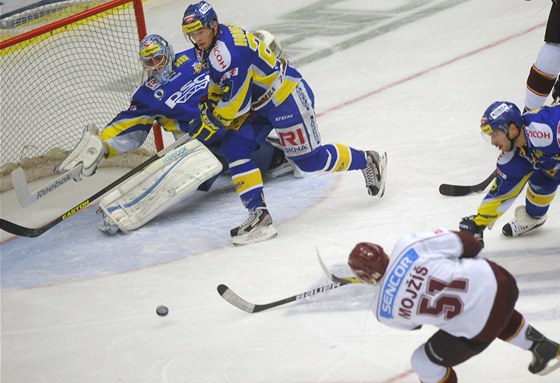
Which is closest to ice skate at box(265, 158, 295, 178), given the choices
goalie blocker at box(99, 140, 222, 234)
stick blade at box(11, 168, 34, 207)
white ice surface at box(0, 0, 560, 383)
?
white ice surface at box(0, 0, 560, 383)

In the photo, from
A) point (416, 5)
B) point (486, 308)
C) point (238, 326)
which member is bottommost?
point (416, 5)

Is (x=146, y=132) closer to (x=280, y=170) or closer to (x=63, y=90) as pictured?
(x=280, y=170)

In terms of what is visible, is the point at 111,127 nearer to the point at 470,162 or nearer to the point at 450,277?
the point at 470,162

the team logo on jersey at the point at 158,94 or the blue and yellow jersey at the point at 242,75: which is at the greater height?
the blue and yellow jersey at the point at 242,75

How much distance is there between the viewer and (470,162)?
14.6ft

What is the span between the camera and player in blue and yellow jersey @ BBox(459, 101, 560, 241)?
10.7 ft

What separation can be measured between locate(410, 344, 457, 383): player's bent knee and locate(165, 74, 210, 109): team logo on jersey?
2.16 meters

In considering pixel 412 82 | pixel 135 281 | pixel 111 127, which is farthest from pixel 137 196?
pixel 412 82

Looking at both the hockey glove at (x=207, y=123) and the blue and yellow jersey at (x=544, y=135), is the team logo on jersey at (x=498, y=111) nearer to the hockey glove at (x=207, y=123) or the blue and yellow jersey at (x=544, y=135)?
the blue and yellow jersey at (x=544, y=135)

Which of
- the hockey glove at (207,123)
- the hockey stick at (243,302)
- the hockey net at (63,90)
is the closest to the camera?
the hockey stick at (243,302)

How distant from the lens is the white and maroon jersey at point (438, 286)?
97.3 inches

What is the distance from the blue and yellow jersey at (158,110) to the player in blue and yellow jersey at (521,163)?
4.64 feet

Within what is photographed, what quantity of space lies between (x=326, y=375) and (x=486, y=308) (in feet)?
2.28

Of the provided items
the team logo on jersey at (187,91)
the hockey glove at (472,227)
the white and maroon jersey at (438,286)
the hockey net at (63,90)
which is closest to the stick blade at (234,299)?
the hockey glove at (472,227)
